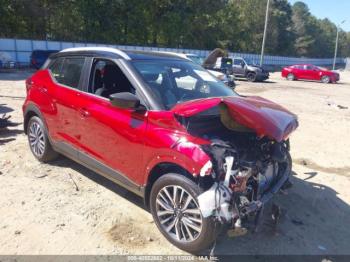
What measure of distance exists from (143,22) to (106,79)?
37.8m

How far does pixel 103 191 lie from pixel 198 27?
44.3 meters

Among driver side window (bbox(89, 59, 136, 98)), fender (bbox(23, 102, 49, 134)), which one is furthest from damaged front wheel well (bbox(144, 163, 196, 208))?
fender (bbox(23, 102, 49, 134))

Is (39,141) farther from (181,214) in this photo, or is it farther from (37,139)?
(181,214)

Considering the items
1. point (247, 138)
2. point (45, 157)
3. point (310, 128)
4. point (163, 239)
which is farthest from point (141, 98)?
point (310, 128)

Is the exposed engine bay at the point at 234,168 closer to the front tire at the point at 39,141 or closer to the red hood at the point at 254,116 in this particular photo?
the red hood at the point at 254,116

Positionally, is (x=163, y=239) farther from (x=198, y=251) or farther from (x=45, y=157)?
(x=45, y=157)

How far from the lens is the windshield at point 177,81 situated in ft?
13.5

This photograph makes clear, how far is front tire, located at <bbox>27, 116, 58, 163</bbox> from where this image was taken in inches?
220

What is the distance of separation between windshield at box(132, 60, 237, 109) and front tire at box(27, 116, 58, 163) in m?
2.18

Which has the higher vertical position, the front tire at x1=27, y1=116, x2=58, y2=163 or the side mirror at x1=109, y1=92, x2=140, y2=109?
the side mirror at x1=109, y1=92, x2=140, y2=109

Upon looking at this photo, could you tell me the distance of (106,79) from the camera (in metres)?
4.63

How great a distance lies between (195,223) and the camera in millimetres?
3535

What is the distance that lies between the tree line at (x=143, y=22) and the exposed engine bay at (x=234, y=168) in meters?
32.6

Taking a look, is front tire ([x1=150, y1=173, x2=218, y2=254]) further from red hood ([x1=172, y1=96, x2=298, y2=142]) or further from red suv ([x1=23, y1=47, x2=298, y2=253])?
red hood ([x1=172, y1=96, x2=298, y2=142])
